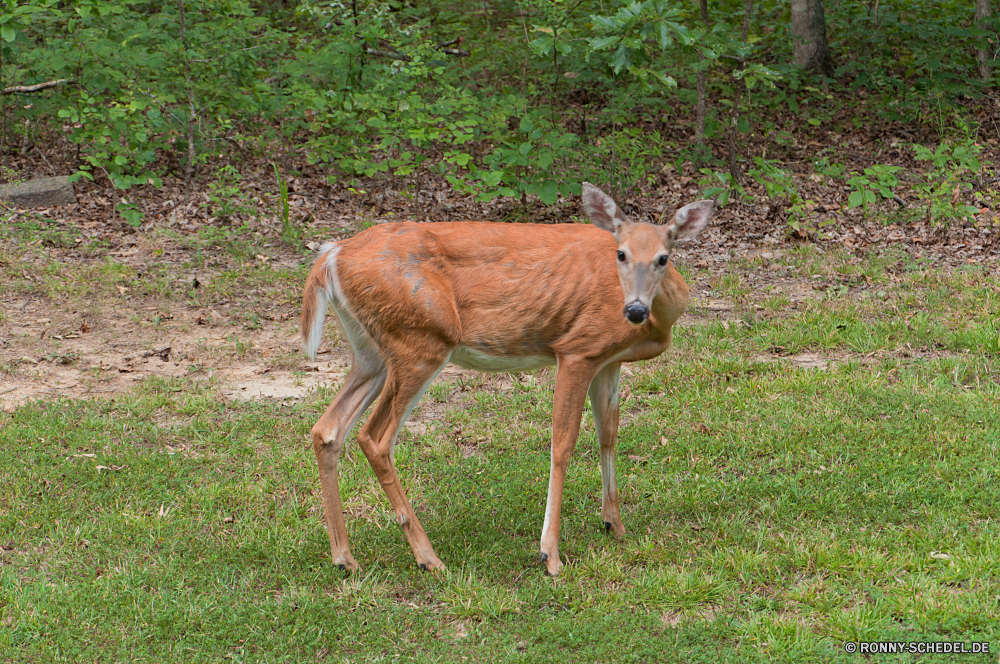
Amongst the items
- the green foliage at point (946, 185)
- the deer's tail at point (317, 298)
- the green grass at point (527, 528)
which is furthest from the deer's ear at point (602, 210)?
the green foliage at point (946, 185)

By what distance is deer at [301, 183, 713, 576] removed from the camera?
4.28 m

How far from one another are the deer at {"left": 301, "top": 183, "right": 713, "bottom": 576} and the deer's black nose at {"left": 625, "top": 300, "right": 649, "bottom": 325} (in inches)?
12.5

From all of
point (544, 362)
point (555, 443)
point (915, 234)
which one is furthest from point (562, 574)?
point (915, 234)

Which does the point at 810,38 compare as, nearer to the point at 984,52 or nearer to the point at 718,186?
the point at 984,52

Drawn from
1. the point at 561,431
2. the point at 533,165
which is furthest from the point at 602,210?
the point at 533,165

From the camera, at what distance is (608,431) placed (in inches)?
184

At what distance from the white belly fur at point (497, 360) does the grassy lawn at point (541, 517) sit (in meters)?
0.83

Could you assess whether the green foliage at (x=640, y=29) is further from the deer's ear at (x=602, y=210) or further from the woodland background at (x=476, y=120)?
the deer's ear at (x=602, y=210)

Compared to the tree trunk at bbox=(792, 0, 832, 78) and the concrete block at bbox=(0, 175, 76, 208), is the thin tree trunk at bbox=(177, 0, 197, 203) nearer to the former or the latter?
the concrete block at bbox=(0, 175, 76, 208)

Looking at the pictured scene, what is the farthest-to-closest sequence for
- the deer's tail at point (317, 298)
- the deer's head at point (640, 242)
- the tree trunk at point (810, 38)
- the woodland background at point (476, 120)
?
the tree trunk at point (810, 38) → the woodland background at point (476, 120) → the deer's tail at point (317, 298) → the deer's head at point (640, 242)

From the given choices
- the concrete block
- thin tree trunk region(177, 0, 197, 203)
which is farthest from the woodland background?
the concrete block

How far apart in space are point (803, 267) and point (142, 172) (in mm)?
6771

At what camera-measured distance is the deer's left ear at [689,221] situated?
13.7 ft

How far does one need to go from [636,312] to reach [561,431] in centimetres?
79
